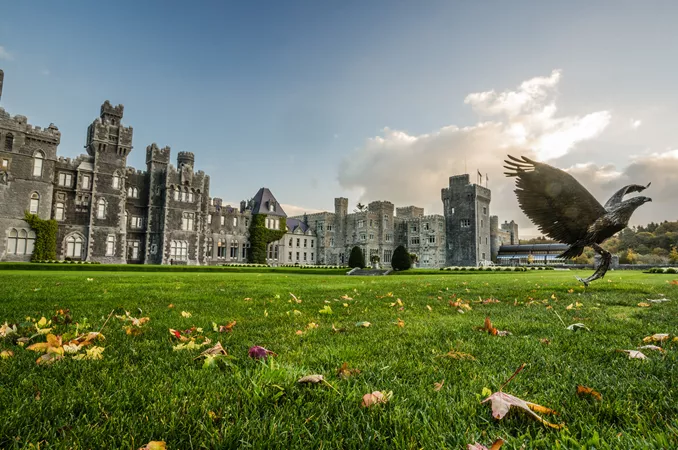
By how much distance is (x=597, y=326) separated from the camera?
3641mm

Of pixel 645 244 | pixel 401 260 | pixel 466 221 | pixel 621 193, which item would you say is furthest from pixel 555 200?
pixel 645 244

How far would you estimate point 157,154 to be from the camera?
123 ft

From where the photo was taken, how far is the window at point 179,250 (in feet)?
121

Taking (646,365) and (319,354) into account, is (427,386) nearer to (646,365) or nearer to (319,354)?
(319,354)

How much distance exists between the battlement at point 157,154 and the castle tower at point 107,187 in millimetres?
2485

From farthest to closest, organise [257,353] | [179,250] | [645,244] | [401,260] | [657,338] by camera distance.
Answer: [645,244] < [179,250] < [401,260] < [657,338] < [257,353]

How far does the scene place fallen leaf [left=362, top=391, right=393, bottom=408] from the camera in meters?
1.64

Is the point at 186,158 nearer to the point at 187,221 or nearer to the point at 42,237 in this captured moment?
the point at 187,221

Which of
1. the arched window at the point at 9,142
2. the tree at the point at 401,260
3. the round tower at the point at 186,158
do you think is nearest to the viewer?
the arched window at the point at 9,142

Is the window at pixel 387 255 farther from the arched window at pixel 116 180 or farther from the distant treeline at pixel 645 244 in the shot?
the arched window at pixel 116 180

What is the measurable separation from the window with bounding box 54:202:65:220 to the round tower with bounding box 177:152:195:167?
12.8m

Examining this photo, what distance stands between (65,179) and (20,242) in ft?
20.8

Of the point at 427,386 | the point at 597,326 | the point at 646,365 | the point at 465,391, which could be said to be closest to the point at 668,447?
the point at 465,391

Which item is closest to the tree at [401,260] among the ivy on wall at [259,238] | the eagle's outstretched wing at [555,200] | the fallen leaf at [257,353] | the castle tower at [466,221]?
the ivy on wall at [259,238]
